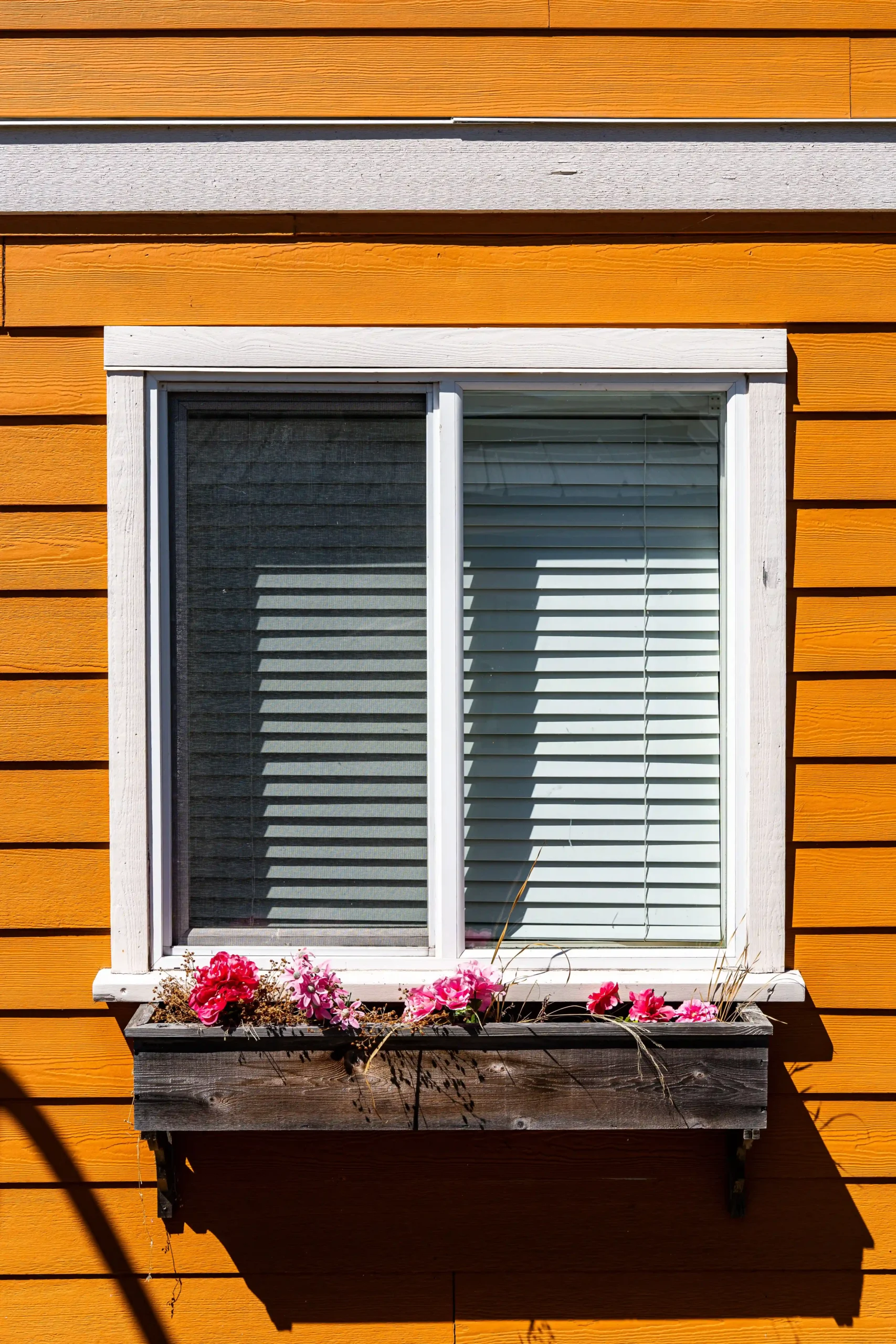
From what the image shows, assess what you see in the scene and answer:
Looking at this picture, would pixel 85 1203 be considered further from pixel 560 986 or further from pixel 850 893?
pixel 850 893

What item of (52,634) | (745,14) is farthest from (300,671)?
(745,14)

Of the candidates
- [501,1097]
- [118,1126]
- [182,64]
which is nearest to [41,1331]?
[118,1126]

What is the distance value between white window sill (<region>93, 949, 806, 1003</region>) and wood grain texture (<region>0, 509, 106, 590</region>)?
81 centimetres

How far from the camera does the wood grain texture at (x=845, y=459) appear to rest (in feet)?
6.15

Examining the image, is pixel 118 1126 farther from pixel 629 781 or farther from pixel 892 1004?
pixel 892 1004

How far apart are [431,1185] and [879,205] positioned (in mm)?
2204

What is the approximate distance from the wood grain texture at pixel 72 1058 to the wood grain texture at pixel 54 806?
137mm

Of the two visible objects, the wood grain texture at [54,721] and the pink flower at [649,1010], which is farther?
the wood grain texture at [54,721]

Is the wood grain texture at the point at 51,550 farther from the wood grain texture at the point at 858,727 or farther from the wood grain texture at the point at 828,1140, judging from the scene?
the wood grain texture at the point at 828,1140

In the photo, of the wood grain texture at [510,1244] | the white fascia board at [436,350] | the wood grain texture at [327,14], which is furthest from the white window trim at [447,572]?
the wood grain texture at [327,14]

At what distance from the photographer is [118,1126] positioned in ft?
6.16

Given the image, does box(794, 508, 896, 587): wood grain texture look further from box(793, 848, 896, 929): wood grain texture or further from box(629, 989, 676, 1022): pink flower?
box(629, 989, 676, 1022): pink flower

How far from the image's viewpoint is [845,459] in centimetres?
188

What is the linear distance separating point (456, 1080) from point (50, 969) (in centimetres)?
87
